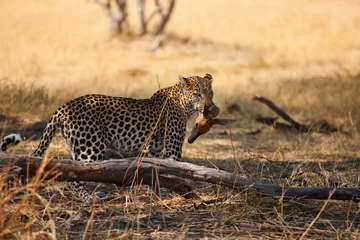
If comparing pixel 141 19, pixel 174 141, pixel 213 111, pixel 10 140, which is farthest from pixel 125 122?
pixel 141 19

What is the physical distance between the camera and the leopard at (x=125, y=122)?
6.53m

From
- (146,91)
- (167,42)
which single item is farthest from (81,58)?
(146,91)

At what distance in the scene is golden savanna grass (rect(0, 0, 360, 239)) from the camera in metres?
5.15

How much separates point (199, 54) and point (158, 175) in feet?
59.7

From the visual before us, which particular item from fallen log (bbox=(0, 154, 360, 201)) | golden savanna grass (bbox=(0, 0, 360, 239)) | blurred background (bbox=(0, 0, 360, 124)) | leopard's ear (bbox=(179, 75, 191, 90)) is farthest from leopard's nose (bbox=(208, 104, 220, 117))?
fallen log (bbox=(0, 154, 360, 201))

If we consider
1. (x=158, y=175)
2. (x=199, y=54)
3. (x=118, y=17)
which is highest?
(x=158, y=175)

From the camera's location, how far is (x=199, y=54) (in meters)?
23.4

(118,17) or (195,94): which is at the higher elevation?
(195,94)

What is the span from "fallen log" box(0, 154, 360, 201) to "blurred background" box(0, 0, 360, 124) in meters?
2.83

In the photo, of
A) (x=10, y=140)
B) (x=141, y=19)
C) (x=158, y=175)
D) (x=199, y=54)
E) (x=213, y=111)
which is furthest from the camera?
(x=141, y=19)

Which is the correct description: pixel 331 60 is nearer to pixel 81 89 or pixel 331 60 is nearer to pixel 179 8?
pixel 81 89

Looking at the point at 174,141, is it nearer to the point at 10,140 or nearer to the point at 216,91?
the point at 10,140

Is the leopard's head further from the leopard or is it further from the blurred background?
the blurred background

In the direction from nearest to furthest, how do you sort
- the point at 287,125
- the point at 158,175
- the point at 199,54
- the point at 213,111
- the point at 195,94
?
1. the point at 158,175
2. the point at 213,111
3. the point at 195,94
4. the point at 287,125
5. the point at 199,54
